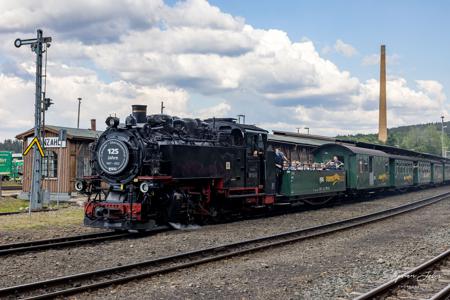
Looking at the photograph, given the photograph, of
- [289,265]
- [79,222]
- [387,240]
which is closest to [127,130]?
[79,222]

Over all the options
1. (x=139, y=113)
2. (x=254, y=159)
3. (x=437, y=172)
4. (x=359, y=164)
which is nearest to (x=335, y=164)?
(x=359, y=164)

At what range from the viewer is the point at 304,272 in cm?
796

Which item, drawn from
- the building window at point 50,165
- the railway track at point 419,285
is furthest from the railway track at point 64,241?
the building window at point 50,165

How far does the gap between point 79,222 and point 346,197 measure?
46.8 ft

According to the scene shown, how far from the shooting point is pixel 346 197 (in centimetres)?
2417

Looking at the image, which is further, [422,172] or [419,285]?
[422,172]

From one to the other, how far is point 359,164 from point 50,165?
1494 centimetres

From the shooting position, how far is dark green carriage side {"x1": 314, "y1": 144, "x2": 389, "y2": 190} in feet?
74.0

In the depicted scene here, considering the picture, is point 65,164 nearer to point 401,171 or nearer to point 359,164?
point 359,164

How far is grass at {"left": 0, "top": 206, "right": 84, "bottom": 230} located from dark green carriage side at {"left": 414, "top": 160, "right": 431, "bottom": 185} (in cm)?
2444

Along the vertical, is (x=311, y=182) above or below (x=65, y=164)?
below

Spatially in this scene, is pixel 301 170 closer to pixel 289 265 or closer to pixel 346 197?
pixel 346 197

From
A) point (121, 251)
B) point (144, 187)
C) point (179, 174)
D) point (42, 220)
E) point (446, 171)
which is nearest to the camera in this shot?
point (121, 251)

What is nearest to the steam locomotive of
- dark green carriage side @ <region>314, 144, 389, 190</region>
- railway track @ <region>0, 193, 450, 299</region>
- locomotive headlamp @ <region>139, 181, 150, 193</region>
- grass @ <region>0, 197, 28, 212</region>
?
locomotive headlamp @ <region>139, 181, 150, 193</region>
